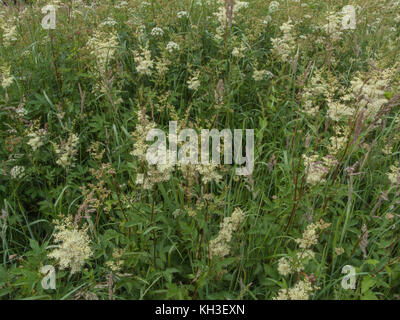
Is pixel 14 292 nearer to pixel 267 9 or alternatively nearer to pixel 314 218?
pixel 314 218

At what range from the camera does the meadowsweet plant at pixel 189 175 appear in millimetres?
1889

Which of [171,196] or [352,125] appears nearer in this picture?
[352,125]

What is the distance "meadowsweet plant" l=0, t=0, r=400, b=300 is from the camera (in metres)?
1.89

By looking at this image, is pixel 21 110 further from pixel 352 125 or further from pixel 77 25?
pixel 352 125

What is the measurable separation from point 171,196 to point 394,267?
60.9 inches

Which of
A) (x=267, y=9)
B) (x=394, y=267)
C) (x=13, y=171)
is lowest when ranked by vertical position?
(x=394, y=267)

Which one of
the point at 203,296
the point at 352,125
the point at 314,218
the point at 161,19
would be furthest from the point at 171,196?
the point at 161,19

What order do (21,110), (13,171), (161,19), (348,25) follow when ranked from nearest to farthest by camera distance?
(13,171)
(21,110)
(348,25)
(161,19)

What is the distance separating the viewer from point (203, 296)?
6.23ft

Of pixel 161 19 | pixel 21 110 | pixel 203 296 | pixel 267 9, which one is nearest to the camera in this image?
pixel 203 296

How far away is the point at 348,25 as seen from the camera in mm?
3420

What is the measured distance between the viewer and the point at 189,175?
77.4 inches

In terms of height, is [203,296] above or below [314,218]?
below
